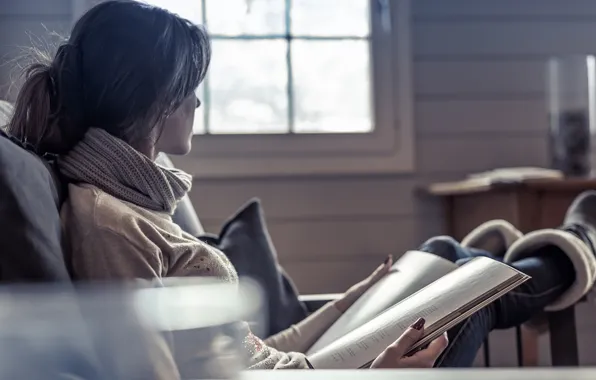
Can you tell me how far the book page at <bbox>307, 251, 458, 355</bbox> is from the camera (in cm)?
124

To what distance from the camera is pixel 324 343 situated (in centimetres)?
125

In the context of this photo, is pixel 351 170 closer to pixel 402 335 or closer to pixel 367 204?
pixel 367 204

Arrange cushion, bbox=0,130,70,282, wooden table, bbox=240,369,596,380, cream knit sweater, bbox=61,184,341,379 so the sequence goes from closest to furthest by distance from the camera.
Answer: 1. wooden table, bbox=240,369,596,380
2. cushion, bbox=0,130,70,282
3. cream knit sweater, bbox=61,184,341,379

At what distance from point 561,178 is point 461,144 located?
457 mm

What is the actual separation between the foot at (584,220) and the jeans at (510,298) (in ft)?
0.34

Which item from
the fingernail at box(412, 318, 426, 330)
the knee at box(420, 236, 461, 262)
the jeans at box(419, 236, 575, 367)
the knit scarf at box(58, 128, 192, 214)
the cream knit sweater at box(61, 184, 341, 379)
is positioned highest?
the knit scarf at box(58, 128, 192, 214)

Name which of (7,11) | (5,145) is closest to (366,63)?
(7,11)

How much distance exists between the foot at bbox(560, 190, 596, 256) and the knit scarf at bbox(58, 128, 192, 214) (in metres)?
0.96

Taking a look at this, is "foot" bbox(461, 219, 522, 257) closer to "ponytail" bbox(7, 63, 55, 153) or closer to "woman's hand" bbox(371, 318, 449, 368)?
"woman's hand" bbox(371, 318, 449, 368)

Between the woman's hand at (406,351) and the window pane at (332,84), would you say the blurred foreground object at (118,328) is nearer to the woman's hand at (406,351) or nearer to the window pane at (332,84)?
the woman's hand at (406,351)

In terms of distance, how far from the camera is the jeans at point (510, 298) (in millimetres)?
1204

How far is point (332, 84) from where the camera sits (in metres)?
2.38

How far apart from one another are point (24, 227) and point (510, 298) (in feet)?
3.17

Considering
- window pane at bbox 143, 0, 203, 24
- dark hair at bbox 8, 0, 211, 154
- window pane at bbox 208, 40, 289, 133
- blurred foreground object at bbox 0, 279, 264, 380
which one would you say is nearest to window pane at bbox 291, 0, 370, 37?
window pane at bbox 208, 40, 289, 133
